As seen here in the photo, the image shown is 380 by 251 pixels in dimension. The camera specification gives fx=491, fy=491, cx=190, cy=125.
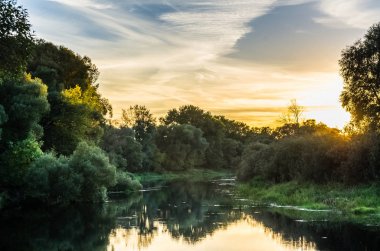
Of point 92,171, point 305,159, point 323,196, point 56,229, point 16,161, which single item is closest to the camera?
point 56,229

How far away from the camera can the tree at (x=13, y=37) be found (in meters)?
26.4

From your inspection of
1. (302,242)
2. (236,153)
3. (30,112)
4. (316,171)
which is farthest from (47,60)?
(236,153)

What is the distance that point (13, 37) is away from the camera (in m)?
26.8

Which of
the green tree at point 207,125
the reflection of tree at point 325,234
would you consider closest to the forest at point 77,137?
the reflection of tree at point 325,234

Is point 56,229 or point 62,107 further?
point 62,107

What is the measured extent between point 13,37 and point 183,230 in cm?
1480

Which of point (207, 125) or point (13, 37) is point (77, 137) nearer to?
point (13, 37)

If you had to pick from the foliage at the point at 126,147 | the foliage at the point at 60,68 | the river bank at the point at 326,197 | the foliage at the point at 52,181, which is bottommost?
the river bank at the point at 326,197

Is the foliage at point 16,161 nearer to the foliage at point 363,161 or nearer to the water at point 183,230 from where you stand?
the water at point 183,230

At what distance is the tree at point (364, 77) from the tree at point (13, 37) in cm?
2912

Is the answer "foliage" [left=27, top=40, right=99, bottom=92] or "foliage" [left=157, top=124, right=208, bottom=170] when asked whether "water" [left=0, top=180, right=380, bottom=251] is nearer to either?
"foliage" [left=27, top=40, right=99, bottom=92]

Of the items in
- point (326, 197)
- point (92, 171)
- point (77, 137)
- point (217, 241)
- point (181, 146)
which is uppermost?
point (181, 146)

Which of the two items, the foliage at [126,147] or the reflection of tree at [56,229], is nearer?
the reflection of tree at [56,229]

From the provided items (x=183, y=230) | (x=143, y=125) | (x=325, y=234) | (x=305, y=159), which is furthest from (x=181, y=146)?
(x=325, y=234)
